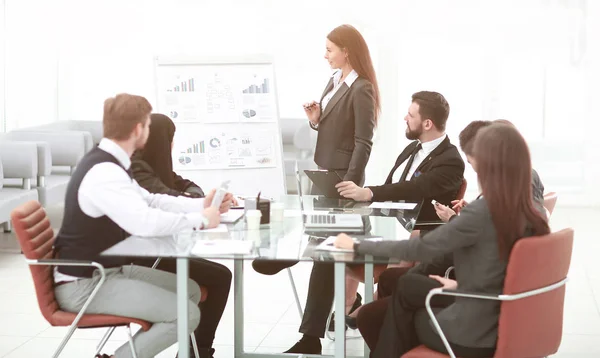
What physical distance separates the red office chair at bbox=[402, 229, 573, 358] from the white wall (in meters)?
6.69

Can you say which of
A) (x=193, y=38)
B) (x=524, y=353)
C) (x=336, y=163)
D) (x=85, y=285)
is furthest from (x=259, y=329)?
(x=193, y=38)

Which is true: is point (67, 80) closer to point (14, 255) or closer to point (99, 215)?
point (14, 255)

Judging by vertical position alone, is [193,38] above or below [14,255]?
above

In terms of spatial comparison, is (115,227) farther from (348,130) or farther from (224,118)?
(224,118)

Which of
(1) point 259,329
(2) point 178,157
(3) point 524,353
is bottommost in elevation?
(1) point 259,329

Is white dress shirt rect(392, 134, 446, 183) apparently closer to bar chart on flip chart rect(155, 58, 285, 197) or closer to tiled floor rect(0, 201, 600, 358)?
tiled floor rect(0, 201, 600, 358)

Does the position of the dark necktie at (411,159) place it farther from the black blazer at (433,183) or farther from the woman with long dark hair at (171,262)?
the woman with long dark hair at (171,262)

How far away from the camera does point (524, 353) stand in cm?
324

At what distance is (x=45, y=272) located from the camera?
3686 millimetres

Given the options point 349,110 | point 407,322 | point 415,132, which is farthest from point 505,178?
point 349,110

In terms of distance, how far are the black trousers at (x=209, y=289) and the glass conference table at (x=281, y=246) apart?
175 mm

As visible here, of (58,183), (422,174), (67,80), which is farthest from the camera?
(67,80)

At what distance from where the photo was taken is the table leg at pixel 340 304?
3.46 metres

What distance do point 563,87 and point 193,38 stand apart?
4024 mm
